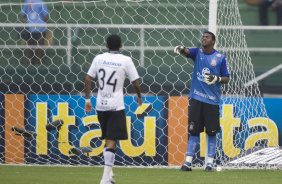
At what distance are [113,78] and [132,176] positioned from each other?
1838 mm

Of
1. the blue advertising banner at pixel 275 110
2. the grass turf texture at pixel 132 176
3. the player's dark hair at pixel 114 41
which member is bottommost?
the grass turf texture at pixel 132 176

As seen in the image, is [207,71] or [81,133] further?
[81,133]

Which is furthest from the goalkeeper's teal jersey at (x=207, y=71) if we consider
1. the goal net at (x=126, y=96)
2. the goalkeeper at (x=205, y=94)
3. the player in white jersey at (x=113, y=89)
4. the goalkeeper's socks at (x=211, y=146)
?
the player in white jersey at (x=113, y=89)

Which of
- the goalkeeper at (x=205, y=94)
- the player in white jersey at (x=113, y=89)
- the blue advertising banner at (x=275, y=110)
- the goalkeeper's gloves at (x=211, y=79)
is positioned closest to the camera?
the player in white jersey at (x=113, y=89)

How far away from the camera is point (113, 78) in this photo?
467 inches

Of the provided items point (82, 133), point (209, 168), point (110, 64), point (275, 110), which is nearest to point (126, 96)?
point (82, 133)

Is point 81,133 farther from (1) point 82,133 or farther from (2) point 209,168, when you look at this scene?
(2) point 209,168

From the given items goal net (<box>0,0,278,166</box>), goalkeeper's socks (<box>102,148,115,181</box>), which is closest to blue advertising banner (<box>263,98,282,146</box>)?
goal net (<box>0,0,278,166</box>)

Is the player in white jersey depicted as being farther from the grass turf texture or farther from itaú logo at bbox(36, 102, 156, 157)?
itaú logo at bbox(36, 102, 156, 157)

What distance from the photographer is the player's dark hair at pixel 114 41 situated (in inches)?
466

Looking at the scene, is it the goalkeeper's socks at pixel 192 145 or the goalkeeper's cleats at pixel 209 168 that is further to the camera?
the goalkeeper's cleats at pixel 209 168

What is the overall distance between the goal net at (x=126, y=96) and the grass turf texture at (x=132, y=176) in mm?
797

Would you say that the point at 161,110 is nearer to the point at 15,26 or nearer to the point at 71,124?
the point at 71,124

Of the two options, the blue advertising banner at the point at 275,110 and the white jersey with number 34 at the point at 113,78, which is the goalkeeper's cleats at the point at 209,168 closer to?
the blue advertising banner at the point at 275,110
